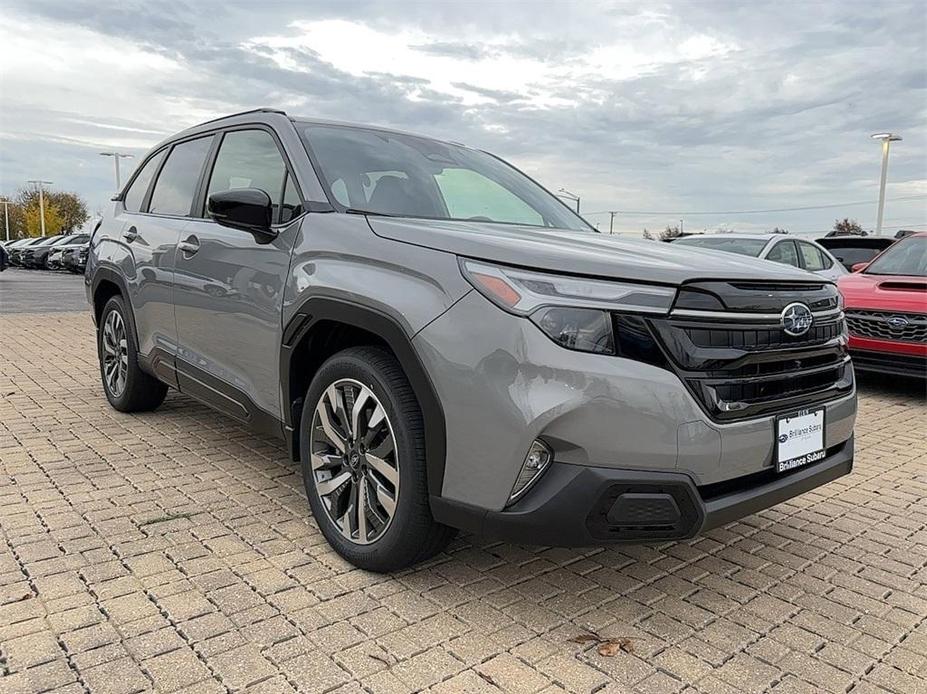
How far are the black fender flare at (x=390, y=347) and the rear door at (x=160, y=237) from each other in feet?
4.57

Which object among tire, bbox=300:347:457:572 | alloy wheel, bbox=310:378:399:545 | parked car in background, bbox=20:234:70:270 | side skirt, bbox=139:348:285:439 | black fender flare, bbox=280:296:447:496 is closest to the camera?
black fender flare, bbox=280:296:447:496

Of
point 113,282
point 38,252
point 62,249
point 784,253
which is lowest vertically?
point 38,252

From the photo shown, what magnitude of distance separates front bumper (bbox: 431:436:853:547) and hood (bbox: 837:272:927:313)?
4.81 meters

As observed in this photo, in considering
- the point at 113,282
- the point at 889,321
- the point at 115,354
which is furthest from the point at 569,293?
the point at 889,321

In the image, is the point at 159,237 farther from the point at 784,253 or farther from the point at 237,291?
the point at 784,253

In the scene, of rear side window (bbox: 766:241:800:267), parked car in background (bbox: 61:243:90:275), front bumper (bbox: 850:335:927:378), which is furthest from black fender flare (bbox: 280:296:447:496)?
parked car in background (bbox: 61:243:90:275)

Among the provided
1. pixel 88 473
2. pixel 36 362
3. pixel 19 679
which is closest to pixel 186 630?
pixel 19 679

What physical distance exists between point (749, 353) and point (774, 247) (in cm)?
721

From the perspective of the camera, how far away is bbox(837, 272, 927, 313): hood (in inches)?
256

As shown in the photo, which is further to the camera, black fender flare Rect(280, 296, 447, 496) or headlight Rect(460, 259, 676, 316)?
black fender flare Rect(280, 296, 447, 496)

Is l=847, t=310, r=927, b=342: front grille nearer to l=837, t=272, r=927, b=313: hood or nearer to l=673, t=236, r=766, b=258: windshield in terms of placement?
l=837, t=272, r=927, b=313: hood

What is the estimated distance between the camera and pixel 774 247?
900cm

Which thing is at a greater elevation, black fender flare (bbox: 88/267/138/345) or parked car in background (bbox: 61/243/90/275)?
black fender flare (bbox: 88/267/138/345)

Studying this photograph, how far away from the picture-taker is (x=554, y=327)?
2.30m
